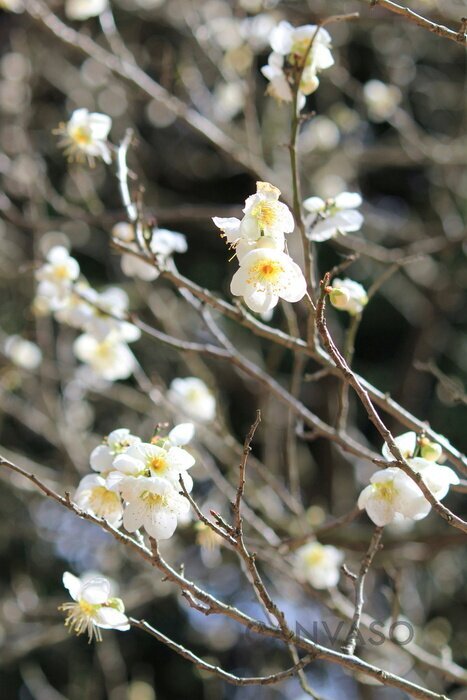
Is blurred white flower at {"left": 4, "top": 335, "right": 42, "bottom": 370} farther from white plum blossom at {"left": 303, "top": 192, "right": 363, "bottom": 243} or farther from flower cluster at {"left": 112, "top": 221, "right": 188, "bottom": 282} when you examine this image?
white plum blossom at {"left": 303, "top": 192, "right": 363, "bottom": 243}

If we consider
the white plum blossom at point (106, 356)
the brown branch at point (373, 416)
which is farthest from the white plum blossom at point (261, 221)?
the white plum blossom at point (106, 356)

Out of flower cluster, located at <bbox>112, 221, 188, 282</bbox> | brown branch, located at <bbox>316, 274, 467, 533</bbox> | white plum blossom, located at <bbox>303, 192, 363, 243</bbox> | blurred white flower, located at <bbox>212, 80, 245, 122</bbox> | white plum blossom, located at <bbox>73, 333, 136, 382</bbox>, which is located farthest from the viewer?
blurred white flower, located at <bbox>212, 80, 245, 122</bbox>

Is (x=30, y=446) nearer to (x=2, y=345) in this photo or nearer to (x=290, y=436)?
(x=2, y=345)

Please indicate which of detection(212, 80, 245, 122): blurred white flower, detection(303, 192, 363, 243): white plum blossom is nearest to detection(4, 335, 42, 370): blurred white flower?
detection(212, 80, 245, 122): blurred white flower

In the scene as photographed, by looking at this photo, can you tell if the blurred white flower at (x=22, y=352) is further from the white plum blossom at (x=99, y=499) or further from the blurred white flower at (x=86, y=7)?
the white plum blossom at (x=99, y=499)

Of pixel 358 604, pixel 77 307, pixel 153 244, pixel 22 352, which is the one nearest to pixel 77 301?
pixel 77 307

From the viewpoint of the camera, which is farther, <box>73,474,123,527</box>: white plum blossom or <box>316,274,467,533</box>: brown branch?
<box>73,474,123,527</box>: white plum blossom

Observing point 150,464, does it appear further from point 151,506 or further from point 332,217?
point 332,217

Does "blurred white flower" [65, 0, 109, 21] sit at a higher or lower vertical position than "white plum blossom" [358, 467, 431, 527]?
higher
